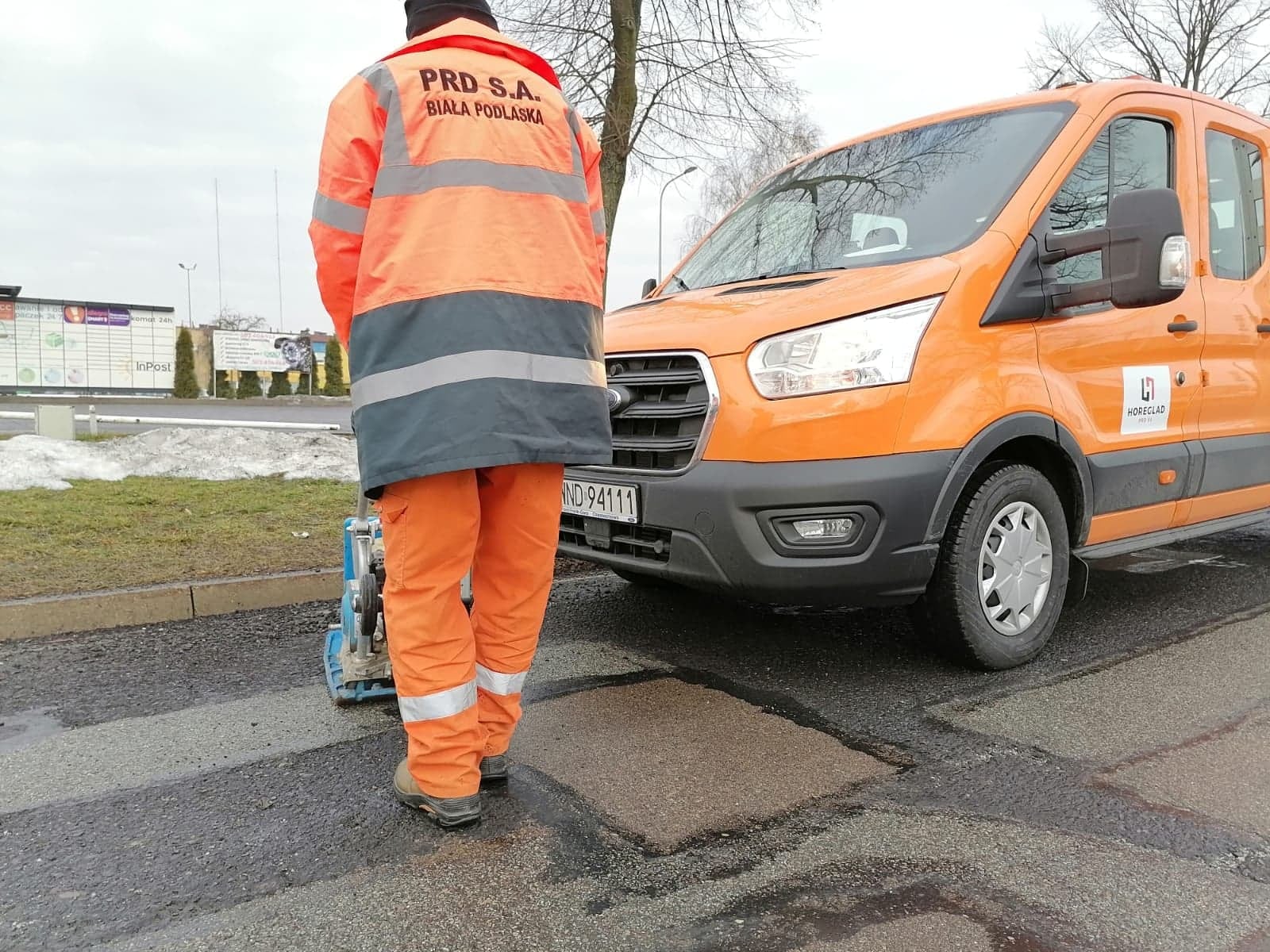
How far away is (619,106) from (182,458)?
16.9 feet

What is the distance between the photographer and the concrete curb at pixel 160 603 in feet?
13.5

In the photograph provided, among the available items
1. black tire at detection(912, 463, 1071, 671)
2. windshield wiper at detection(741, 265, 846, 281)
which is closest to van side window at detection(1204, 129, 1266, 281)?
black tire at detection(912, 463, 1071, 671)

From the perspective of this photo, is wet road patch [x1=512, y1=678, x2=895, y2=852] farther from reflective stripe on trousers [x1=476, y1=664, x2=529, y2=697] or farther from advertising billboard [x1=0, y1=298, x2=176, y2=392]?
advertising billboard [x1=0, y1=298, x2=176, y2=392]

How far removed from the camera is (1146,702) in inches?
132

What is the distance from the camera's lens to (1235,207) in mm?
4637

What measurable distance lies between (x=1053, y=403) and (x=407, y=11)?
2.55 m

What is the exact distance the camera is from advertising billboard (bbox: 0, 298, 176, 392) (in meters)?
27.5

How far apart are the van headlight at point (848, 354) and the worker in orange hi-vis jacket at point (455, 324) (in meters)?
0.84

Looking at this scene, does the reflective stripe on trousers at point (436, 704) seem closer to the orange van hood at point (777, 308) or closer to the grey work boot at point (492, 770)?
the grey work boot at point (492, 770)

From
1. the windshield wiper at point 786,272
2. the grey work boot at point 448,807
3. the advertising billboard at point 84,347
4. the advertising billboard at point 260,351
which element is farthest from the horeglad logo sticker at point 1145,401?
the advertising billboard at point 260,351

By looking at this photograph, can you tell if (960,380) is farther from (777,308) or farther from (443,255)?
(443,255)

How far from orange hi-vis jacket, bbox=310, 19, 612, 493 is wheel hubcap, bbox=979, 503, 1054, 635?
6.13 ft

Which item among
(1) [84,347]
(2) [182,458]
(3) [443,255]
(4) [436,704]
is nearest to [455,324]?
(3) [443,255]

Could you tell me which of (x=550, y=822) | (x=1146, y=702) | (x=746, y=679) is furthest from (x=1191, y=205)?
(x=550, y=822)
